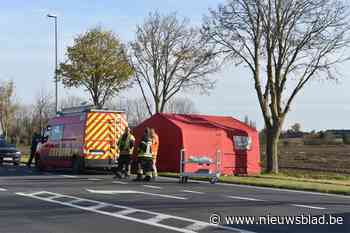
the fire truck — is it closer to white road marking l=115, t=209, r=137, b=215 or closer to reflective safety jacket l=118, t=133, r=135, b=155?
reflective safety jacket l=118, t=133, r=135, b=155

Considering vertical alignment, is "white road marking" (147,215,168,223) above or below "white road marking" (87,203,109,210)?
below

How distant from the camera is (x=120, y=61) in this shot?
136 ft

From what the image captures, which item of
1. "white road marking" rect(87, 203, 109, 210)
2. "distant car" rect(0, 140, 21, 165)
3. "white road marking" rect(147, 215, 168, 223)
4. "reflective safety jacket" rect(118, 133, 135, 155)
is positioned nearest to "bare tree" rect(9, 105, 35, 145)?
"distant car" rect(0, 140, 21, 165)

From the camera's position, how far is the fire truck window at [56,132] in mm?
28458

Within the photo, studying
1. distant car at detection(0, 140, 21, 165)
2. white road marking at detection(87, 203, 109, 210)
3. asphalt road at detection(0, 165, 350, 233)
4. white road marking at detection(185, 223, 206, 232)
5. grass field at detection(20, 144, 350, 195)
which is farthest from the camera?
distant car at detection(0, 140, 21, 165)

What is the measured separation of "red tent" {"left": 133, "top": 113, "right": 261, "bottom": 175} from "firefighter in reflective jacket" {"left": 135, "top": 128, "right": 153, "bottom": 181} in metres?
4.00

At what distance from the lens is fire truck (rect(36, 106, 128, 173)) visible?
2616 centimetres

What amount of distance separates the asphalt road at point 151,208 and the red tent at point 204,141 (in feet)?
25.4

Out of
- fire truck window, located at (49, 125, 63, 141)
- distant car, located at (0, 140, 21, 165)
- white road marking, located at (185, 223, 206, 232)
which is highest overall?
fire truck window, located at (49, 125, 63, 141)

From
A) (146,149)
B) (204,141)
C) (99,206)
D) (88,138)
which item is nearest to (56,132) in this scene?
(88,138)

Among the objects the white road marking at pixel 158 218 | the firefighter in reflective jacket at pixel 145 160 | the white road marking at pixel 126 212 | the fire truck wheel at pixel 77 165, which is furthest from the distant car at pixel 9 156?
the white road marking at pixel 158 218

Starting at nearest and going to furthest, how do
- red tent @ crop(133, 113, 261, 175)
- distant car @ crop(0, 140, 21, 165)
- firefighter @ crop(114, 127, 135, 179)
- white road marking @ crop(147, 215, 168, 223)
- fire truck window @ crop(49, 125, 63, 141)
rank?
white road marking @ crop(147, 215, 168, 223) < firefighter @ crop(114, 127, 135, 179) < red tent @ crop(133, 113, 261, 175) < fire truck window @ crop(49, 125, 63, 141) < distant car @ crop(0, 140, 21, 165)

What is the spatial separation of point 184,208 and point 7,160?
84.7 ft

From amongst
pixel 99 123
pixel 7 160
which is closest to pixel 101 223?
pixel 99 123
